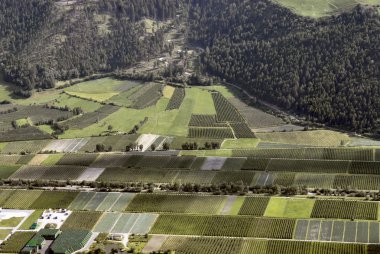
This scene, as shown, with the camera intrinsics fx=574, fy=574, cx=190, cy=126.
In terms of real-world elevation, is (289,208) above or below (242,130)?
above

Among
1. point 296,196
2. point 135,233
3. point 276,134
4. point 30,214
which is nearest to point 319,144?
point 276,134

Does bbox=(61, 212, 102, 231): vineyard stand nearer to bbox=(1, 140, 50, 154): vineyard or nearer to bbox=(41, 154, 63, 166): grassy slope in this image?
bbox=(41, 154, 63, 166): grassy slope

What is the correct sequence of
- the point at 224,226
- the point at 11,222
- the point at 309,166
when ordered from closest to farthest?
the point at 224,226 < the point at 11,222 < the point at 309,166

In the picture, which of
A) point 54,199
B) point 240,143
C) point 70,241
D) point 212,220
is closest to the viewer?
point 70,241

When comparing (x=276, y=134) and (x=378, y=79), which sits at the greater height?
(x=378, y=79)

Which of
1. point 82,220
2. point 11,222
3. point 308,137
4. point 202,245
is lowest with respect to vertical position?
point 11,222

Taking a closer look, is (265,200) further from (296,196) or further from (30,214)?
(30,214)

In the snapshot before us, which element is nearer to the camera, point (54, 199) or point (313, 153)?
point (54, 199)

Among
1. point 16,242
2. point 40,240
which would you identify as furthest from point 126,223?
point 16,242

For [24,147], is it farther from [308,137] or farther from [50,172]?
[308,137]
